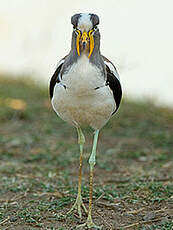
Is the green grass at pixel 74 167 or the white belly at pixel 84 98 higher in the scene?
the white belly at pixel 84 98

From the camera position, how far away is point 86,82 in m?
3.39

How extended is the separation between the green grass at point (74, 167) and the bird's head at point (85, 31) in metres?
1.59

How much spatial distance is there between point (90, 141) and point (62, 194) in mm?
2258

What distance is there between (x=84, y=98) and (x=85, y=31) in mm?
551

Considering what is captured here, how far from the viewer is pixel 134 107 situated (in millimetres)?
8414

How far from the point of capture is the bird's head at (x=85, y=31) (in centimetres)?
333

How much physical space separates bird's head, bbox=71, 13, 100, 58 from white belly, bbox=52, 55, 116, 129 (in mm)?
109

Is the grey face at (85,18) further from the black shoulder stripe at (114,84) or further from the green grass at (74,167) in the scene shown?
the green grass at (74,167)

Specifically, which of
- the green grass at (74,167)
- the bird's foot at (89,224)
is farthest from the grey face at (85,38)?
the green grass at (74,167)

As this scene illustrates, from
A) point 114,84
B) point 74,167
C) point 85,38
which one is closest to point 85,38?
point 85,38

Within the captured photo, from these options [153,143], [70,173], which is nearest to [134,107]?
[153,143]

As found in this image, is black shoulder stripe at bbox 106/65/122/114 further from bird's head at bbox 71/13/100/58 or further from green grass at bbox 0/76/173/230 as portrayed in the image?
green grass at bbox 0/76/173/230

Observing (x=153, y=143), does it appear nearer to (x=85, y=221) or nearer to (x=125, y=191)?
(x=125, y=191)

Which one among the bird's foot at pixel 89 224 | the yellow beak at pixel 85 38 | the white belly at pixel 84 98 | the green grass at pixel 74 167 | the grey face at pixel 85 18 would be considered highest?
the grey face at pixel 85 18
